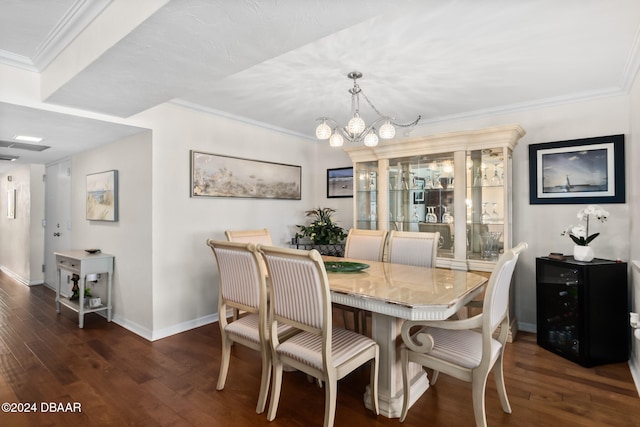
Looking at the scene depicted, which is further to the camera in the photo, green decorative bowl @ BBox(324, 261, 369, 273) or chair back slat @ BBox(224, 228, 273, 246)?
chair back slat @ BBox(224, 228, 273, 246)

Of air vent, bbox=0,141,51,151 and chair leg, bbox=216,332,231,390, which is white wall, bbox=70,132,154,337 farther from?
chair leg, bbox=216,332,231,390

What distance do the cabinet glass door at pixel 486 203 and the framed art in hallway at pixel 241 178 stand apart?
230 cm

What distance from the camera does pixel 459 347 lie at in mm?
1884

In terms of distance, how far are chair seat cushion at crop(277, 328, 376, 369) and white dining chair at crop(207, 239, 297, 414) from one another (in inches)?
5.9

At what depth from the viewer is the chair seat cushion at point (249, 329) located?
2186 millimetres

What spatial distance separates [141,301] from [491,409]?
3170 millimetres

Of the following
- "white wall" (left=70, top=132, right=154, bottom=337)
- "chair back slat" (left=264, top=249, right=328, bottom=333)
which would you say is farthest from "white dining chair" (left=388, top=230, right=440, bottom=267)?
"white wall" (left=70, top=132, right=154, bottom=337)

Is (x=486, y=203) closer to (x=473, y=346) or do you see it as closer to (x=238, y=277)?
(x=473, y=346)

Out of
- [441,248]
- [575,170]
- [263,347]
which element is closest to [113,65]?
[263,347]

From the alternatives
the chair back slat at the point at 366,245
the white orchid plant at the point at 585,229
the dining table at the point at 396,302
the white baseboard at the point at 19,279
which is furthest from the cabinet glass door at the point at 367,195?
the white baseboard at the point at 19,279

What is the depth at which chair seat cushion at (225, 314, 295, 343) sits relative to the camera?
2186mm

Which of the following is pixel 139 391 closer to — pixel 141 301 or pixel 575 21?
pixel 141 301

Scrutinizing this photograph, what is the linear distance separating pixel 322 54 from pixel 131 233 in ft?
8.64

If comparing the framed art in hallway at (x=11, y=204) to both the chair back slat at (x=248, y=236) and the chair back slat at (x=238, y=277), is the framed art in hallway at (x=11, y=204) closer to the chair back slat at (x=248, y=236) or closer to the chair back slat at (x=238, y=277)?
the chair back slat at (x=248, y=236)
